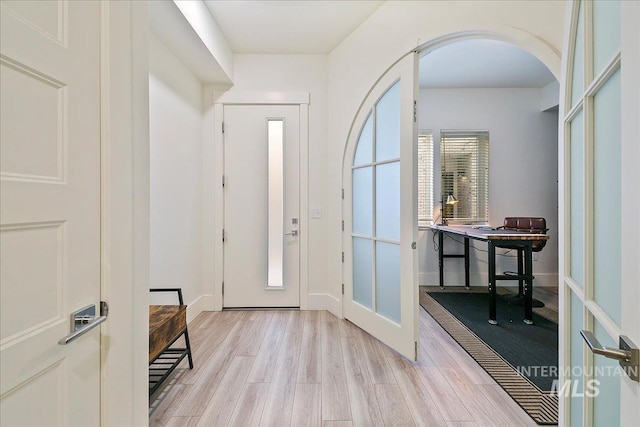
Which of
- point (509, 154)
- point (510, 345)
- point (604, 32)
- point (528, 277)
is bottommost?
point (510, 345)

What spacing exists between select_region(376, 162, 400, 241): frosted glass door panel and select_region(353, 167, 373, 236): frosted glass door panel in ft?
0.29

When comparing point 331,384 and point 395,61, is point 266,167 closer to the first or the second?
point 395,61

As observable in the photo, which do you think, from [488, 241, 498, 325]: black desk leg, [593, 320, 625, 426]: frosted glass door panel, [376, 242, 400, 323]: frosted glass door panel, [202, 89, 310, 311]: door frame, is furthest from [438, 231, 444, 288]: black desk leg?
[593, 320, 625, 426]: frosted glass door panel

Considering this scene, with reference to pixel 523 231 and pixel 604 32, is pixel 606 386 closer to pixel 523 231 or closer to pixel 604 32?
pixel 604 32

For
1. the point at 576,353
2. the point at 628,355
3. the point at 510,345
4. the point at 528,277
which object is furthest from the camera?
the point at 528,277

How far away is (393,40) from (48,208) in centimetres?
242

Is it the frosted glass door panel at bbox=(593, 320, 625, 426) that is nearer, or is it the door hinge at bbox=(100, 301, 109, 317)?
the frosted glass door panel at bbox=(593, 320, 625, 426)

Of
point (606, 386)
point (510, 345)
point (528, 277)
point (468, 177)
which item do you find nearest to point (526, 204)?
point (468, 177)

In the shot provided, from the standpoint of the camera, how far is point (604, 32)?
741mm

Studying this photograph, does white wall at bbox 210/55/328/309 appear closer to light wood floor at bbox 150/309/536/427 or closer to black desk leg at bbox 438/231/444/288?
light wood floor at bbox 150/309/536/427

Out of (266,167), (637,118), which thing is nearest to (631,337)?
(637,118)

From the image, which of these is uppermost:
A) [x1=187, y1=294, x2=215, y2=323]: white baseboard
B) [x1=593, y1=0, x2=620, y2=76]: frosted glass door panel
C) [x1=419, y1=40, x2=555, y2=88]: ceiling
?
[x1=419, y1=40, x2=555, y2=88]: ceiling

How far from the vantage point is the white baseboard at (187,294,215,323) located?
2.86 metres

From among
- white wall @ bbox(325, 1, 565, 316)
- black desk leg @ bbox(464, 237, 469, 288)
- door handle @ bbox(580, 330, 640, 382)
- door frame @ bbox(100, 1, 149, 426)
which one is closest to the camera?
door handle @ bbox(580, 330, 640, 382)
